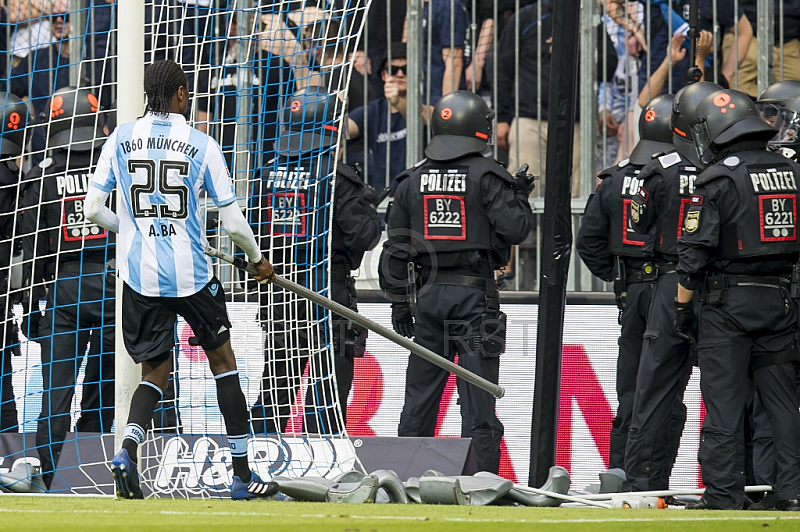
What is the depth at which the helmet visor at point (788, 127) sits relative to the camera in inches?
299

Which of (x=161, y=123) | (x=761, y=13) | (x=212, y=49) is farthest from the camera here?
(x=761, y=13)

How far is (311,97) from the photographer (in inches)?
323

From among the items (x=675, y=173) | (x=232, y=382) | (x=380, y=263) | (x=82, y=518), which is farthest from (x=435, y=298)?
(x=82, y=518)

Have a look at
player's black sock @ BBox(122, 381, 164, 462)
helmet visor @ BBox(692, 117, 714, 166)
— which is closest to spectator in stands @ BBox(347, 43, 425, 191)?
helmet visor @ BBox(692, 117, 714, 166)

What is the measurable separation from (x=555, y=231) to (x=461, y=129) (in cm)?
136

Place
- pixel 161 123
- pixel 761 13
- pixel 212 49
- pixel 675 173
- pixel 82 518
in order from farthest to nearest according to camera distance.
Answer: pixel 761 13, pixel 212 49, pixel 675 173, pixel 161 123, pixel 82 518

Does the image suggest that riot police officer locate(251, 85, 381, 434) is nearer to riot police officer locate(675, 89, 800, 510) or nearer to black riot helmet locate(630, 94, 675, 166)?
black riot helmet locate(630, 94, 675, 166)

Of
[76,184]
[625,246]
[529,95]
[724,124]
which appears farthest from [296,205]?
[724,124]

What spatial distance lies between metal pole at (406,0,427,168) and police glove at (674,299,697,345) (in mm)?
3028

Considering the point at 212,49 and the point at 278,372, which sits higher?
the point at 212,49

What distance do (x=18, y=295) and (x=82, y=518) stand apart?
3905 millimetres

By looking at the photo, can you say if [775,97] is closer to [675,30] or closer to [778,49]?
[778,49]

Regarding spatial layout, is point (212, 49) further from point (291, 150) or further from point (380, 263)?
point (380, 263)

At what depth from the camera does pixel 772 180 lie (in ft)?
21.5
